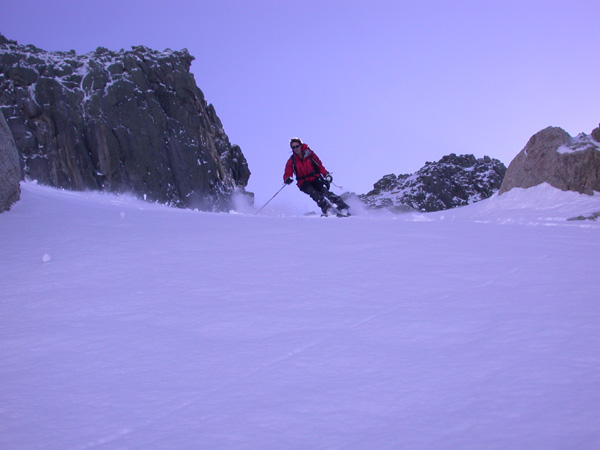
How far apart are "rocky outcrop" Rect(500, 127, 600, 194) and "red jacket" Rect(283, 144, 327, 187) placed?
809 cm

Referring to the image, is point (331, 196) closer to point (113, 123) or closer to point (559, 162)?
point (559, 162)

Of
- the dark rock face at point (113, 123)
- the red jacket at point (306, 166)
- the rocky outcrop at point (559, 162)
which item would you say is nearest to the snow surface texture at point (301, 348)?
the red jacket at point (306, 166)

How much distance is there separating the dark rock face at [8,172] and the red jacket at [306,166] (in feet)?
20.9

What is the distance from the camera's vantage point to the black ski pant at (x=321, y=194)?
1260cm

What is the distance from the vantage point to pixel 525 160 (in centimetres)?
1680

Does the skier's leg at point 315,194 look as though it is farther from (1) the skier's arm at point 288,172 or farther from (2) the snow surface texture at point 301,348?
(2) the snow surface texture at point 301,348

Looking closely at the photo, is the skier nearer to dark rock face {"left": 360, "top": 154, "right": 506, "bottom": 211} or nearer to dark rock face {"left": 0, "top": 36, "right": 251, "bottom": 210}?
dark rock face {"left": 0, "top": 36, "right": 251, "bottom": 210}

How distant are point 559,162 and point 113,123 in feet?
163

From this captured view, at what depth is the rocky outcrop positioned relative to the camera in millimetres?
14648

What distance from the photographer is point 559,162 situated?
50.2 feet

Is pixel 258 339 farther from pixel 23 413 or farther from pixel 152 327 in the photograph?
pixel 23 413

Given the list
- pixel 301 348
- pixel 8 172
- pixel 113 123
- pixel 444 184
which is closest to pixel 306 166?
pixel 8 172

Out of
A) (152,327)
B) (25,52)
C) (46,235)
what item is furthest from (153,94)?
(152,327)

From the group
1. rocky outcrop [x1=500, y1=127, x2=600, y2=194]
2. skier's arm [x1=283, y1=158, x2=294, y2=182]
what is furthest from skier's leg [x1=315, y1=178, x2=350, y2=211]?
rocky outcrop [x1=500, y1=127, x2=600, y2=194]
